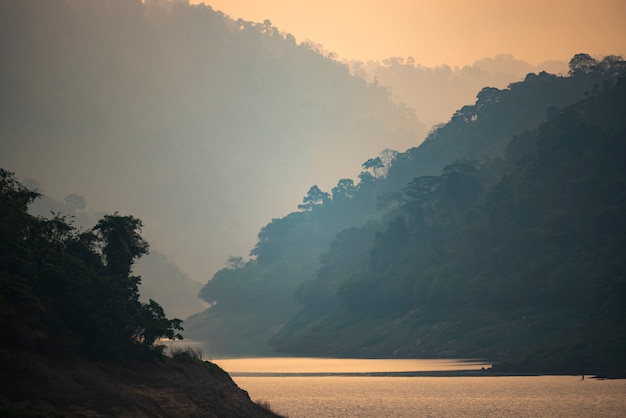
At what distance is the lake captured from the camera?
294 ft

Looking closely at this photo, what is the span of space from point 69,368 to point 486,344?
126 meters

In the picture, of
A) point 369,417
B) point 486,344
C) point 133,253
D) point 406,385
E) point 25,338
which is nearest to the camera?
point 25,338

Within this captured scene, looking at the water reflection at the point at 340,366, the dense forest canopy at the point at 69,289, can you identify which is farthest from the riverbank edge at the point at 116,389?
the water reflection at the point at 340,366

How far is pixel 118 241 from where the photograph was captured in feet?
246

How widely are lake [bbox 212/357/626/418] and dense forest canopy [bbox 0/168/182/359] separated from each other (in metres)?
24.6

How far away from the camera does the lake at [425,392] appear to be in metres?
89.7

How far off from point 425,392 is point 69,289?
190 ft

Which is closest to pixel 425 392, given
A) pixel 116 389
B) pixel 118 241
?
pixel 118 241

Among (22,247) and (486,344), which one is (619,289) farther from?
(22,247)

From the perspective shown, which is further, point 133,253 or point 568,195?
point 568,195

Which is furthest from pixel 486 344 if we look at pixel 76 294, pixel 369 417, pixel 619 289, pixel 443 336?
pixel 76 294

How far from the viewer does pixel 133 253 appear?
76250 mm

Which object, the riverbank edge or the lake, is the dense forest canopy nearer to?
the riverbank edge

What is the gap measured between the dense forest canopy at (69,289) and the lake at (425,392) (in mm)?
24554
